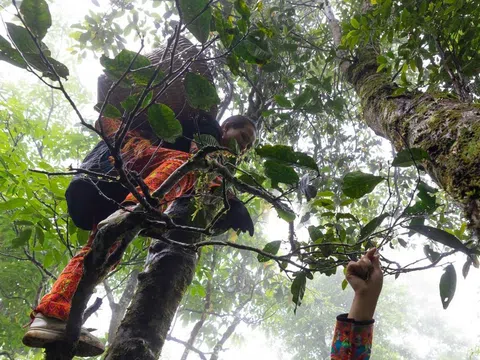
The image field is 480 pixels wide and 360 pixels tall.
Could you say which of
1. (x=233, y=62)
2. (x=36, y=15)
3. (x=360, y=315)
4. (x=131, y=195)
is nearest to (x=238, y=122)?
(x=233, y=62)

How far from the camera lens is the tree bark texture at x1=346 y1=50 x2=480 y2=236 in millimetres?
828

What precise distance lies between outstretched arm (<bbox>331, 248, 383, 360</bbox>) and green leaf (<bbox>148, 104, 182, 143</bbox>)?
2.27 ft

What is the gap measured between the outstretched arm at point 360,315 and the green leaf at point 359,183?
30 centimetres

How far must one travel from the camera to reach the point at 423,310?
24734 millimetres

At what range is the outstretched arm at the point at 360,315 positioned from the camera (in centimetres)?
102

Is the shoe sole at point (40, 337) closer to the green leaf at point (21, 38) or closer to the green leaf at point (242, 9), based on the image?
the green leaf at point (21, 38)

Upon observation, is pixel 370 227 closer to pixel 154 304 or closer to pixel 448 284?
pixel 448 284

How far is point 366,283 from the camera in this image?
3.45 feet

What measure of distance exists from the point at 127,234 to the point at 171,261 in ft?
1.83

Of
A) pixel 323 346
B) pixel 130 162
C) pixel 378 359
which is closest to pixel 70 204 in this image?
pixel 130 162

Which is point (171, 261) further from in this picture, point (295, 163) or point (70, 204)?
point (295, 163)

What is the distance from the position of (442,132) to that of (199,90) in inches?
29.2

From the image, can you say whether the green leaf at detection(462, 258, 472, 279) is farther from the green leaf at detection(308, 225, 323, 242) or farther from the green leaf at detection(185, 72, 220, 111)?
the green leaf at detection(185, 72, 220, 111)

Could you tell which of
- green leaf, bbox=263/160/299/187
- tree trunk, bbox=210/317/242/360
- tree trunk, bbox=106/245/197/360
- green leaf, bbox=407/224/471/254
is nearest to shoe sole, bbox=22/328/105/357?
tree trunk, bbox=106/245/197/360
